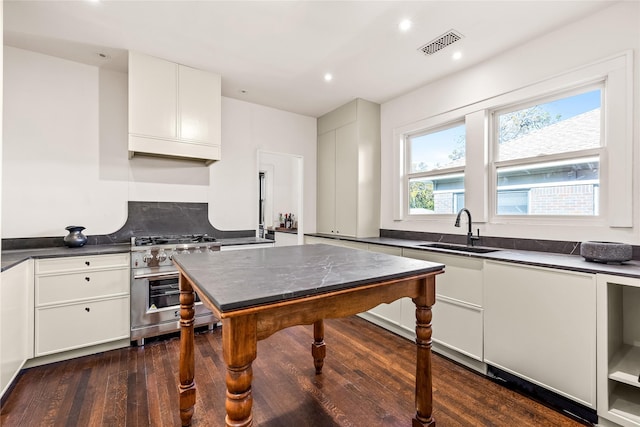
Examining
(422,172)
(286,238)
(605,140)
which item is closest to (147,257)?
(286,238)

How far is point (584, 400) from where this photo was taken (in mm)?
1646

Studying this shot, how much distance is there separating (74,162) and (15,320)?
1513 mm

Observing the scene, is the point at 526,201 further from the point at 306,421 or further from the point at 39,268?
the point at 39,268

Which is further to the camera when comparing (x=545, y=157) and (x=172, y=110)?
(x=172, y=110)

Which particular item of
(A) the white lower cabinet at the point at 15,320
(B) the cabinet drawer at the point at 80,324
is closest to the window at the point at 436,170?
(B) the cabinet drawer at the point at 80,324

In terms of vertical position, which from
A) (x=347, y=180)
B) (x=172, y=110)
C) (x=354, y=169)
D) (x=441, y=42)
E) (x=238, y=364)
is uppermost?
(x=441, y=42)

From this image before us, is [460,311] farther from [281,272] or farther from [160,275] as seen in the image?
[160,275]

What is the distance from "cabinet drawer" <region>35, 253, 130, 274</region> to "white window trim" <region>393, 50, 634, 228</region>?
331 cm

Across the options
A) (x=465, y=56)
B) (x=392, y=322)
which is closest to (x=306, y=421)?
(x=392, y=322)

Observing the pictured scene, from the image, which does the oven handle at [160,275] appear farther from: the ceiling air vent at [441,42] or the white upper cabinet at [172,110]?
the ceiling air vent at [441,42]

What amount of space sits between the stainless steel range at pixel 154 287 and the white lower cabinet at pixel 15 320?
0.66m

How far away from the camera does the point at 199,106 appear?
115 inches

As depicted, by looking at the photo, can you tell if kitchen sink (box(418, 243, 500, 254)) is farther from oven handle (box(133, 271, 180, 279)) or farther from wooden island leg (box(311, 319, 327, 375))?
oven handle (box(133, 271, 180, 279))

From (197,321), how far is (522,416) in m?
2.66
